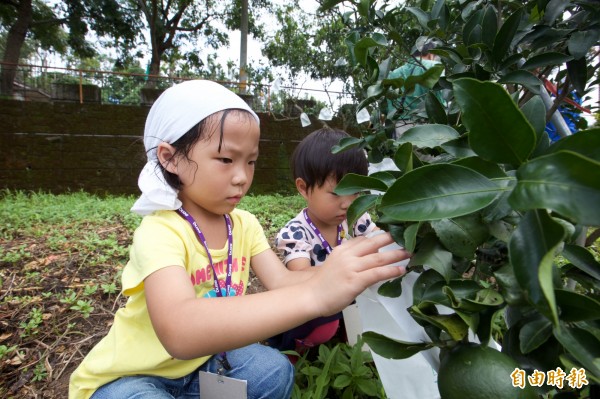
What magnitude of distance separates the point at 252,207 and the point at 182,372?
270cm

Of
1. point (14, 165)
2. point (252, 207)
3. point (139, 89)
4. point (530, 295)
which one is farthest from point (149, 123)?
point (139, 89)

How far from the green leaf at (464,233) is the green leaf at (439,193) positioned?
92mm

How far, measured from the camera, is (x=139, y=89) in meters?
6.11

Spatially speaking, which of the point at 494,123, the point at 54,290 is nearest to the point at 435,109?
the point at 494,123

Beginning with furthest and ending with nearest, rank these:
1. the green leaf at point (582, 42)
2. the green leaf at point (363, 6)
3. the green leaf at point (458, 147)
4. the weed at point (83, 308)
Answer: the weed at point (83, 308) < the green leaf at point (363, 6) < the green leaf at point (582, 42) < the green leaf at point (458, 147)

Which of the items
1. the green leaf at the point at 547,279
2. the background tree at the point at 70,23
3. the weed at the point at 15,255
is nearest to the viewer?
the green leaf at the point at 547,279

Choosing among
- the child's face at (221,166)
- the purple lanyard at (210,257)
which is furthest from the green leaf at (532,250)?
the purple lanyard at (210,257)

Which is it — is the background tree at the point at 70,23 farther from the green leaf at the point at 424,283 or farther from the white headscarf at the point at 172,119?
the green leaf at the point at 424,283

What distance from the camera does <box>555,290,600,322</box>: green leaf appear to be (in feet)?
1.19

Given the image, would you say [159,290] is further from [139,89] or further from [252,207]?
[139,89]

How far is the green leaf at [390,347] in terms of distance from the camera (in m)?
0.55

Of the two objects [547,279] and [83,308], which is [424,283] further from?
[83,308]

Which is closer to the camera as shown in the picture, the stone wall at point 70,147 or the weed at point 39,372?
the weed at point 39,372

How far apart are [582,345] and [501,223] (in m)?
0.15
